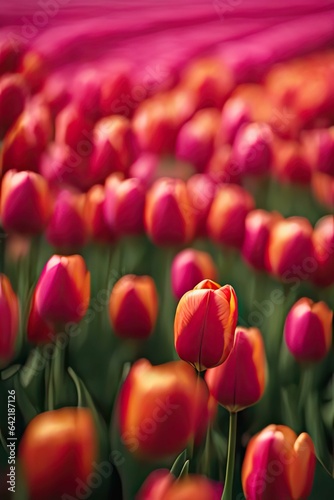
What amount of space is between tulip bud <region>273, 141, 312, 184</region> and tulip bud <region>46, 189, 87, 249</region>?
31 centimetres

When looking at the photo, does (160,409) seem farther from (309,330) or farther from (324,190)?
(324,190)

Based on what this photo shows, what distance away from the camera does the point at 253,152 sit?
2.73 ft

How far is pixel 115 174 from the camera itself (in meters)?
0.84

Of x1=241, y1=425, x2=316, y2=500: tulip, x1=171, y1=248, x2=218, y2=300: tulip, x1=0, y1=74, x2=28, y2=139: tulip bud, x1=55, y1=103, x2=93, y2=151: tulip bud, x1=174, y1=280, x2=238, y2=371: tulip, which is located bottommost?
x1=241, y1=425, x2=316, y2=500: tulip

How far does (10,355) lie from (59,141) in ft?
1.10

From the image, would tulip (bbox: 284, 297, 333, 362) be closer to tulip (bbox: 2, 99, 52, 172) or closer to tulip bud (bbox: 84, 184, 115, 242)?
tulip bud (bbox: 84, 184, 115, 242)

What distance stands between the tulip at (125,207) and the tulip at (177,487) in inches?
14.3

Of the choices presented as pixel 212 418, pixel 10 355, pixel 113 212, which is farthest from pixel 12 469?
pixel 113 212

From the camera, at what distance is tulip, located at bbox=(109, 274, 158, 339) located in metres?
0.81

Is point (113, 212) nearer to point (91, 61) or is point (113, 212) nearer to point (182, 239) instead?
point (182, 239)

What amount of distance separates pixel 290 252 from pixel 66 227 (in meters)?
0.34

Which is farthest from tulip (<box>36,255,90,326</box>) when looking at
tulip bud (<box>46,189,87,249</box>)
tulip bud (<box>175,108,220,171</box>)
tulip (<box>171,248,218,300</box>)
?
tulip bud (<box>175,108,220,171</box>)

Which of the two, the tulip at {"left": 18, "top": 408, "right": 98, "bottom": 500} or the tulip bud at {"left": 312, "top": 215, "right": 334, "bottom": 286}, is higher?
the tulip bud at {"left": 312, "top": 215, "right": 334, "bottom": 286}

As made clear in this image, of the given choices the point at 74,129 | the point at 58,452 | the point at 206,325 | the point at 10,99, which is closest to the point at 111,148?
the point at 74,129
